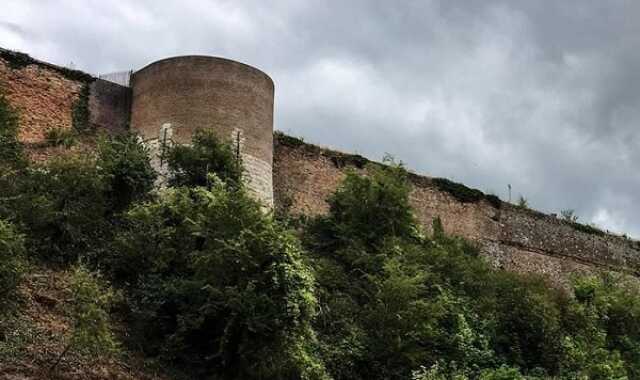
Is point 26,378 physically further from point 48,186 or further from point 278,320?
point 48,186

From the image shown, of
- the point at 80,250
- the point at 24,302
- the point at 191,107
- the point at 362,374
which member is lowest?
the point at 362,374

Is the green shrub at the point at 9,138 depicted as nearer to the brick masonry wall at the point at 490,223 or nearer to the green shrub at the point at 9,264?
the green shrub at the point at 9,264

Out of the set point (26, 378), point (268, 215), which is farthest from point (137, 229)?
point (26, 378)

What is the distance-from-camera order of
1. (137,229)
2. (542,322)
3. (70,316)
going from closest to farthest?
(70,316)
(137,229)
(542,322)

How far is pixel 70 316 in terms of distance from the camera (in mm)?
14031

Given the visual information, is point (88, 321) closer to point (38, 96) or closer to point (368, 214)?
point (368, 214)

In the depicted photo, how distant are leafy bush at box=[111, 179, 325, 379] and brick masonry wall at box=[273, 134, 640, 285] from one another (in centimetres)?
866

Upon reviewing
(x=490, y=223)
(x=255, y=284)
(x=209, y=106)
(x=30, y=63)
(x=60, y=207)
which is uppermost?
(x=30, y=63)

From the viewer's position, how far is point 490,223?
31.1 m

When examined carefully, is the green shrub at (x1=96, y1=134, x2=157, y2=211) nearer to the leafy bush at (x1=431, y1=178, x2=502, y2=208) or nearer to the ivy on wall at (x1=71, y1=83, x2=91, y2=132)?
the ivy on wall at (x1=71, y1=83, x2=91, y2=132)

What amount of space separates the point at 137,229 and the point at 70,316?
2842 millimetres

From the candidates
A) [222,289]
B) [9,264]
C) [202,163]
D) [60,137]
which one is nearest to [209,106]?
[202,163]

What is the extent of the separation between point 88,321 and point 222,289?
3.00 metres

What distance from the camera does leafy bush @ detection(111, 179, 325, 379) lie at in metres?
14.6
